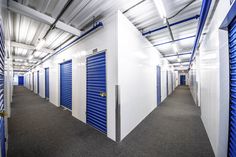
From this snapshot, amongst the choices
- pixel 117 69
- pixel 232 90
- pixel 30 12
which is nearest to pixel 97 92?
pixel 117 69

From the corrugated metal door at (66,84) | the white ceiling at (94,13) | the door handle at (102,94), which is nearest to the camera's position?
the white ceiling at (94,13)

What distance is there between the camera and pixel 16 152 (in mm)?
1745

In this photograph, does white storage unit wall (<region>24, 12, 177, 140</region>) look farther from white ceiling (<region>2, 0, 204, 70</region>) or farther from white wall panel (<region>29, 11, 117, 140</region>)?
white ceiling (<region>2, 0, 204, 70</region>)

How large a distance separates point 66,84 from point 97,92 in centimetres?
231

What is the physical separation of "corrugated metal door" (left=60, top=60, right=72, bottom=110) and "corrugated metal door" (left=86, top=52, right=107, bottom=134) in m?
1.54

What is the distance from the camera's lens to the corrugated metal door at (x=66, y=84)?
12.6ft

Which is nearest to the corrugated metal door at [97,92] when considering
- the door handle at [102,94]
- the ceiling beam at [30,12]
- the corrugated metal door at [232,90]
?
the door handle at [102,94]

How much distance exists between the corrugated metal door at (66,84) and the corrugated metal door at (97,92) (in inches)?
60.8

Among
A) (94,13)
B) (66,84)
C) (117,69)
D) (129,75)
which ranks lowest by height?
(66,84)

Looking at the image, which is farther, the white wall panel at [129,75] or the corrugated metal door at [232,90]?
the white wall panel at [129,75]

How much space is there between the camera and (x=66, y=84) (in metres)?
4.02

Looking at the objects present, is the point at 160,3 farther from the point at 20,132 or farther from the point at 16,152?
the point at 20,132

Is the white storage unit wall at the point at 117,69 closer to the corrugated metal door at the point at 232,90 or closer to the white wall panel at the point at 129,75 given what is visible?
the white wall panel at the point at 129,75

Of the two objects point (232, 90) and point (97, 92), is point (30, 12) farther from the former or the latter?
point (232, 90)
